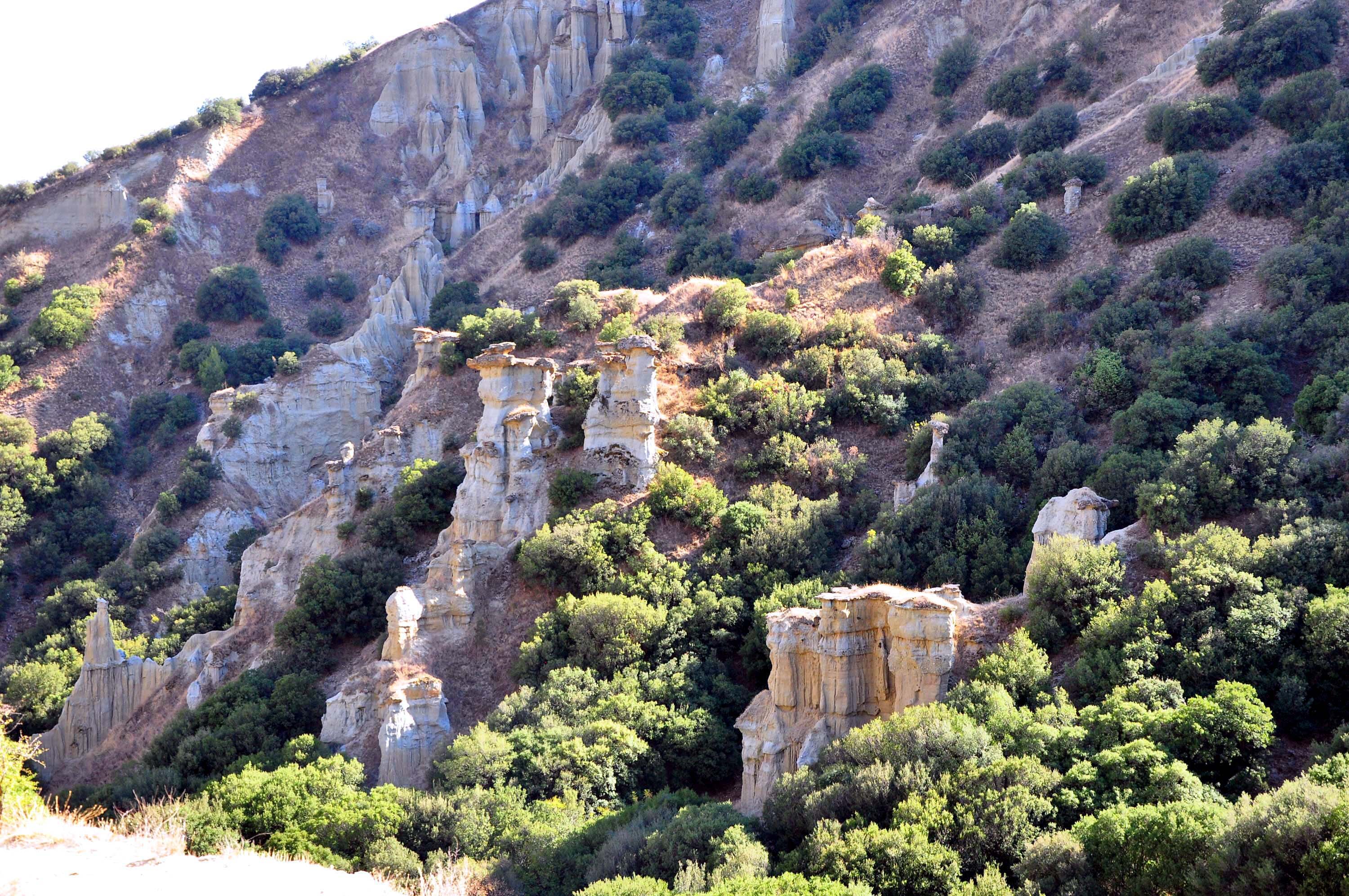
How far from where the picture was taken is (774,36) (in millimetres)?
59281

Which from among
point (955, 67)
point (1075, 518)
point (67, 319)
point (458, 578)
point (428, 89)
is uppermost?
point (428, 89)

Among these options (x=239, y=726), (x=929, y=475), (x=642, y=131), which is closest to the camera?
(x=239, y=726)

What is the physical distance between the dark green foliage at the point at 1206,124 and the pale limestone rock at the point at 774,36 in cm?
2510

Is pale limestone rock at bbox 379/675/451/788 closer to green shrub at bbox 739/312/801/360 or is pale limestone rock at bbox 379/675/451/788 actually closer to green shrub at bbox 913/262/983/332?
green shrub at bbox 739/312/801/360

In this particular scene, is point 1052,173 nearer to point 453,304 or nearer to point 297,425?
point 453,304

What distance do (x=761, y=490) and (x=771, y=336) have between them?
6.30 m

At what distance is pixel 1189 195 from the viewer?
111 feet

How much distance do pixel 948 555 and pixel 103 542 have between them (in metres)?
30.9

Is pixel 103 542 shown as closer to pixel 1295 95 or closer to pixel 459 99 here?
pixel 459 99

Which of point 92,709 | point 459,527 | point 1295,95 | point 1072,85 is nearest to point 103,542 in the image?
point 92,709

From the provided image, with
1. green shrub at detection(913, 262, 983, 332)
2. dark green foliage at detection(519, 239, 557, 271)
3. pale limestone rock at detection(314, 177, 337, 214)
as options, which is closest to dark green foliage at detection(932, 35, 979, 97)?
dark green foliage at detection(519, 239, 557, 271)

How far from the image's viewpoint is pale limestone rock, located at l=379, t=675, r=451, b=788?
23.6 m

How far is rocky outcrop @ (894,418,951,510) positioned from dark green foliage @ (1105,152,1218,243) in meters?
9.98

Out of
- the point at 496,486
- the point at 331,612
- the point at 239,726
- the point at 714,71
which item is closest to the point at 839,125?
the point at 714,71
